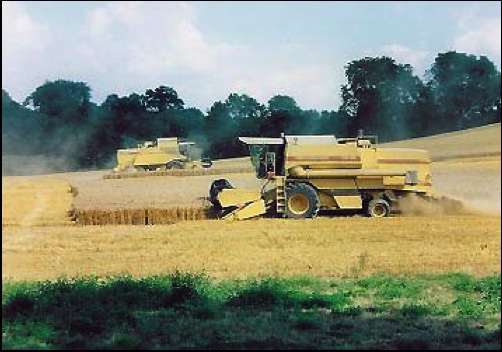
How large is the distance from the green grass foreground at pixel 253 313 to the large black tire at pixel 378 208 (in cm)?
528

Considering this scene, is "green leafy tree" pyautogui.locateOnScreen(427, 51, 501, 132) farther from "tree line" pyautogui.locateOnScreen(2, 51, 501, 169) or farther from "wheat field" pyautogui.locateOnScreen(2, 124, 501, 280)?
"wheat field" pyautogui.locateOnScreen(2, 124, 501, 280)

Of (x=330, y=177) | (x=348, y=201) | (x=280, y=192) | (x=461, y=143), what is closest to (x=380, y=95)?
(x=461, y=143)

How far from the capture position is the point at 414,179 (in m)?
16.9

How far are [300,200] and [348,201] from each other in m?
1.04

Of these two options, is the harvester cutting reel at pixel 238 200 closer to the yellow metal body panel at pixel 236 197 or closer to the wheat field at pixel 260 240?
the yellow metal body panel at pixel 236 197

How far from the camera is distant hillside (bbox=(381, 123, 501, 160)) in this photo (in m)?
9.18

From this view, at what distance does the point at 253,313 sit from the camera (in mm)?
8586

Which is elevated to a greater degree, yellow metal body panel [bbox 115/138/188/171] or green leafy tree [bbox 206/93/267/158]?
green leafy tree [bbox 206/93/267/158]

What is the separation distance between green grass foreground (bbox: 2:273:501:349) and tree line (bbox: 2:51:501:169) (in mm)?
1547

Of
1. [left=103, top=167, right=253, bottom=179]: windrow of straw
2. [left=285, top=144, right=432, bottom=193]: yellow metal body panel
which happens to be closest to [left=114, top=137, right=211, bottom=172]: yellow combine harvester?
[left=103, top=167, right=253, bottom=179]: windrow of straw

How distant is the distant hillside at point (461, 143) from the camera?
9178 millimetres

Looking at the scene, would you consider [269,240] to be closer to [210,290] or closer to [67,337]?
[210,290]

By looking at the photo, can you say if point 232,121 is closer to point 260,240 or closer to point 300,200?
point 260,240

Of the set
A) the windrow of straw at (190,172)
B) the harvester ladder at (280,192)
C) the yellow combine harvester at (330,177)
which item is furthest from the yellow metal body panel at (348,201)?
the windrow of straw at (190,172)
